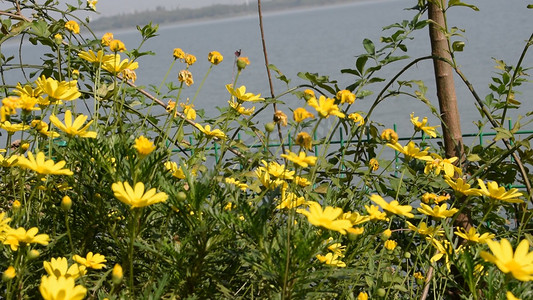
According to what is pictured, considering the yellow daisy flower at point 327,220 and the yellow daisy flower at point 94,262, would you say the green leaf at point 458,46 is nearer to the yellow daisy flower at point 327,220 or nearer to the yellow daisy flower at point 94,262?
Result: the yellow daisy flower at point 327,220

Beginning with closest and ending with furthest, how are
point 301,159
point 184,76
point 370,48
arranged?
point 301,159 < point 184,76 < point 370,48

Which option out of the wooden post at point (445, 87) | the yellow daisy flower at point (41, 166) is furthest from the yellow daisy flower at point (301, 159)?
the wooden post at point (445, 87)

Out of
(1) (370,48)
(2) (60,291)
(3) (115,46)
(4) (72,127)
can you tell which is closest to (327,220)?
(2) (60,291)

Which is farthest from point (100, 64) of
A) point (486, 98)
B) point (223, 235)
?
point (486, 98)

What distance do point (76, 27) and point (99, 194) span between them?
22.2 inches

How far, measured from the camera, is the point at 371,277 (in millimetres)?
1299

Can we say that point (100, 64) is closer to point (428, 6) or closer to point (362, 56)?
point (362, 56)

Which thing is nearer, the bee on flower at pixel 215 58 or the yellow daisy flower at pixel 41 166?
the yellow daisy flower at pixel 41 166

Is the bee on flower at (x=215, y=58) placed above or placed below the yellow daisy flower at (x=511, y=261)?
above

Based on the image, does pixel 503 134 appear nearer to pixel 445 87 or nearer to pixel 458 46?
pixel 458 46

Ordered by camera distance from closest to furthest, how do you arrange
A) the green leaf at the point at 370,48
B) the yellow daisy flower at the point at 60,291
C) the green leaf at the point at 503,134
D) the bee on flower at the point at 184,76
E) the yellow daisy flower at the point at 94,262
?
the yellow daisy flower at the point at 60,291 → the yellow daisy flower at the point at 94,262 → the bee on flower at the point at 184,76 → the green leaf at the point at 503,134 → the green leaf at the point at 370,48

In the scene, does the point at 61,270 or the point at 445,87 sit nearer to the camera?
the point at 61,270

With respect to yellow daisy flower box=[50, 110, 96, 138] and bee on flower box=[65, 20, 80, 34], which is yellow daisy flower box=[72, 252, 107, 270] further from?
bee on flower box=[65, 20, 80, 34]

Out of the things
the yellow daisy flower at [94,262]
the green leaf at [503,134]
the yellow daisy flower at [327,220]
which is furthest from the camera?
the green leaf at [503,134]
